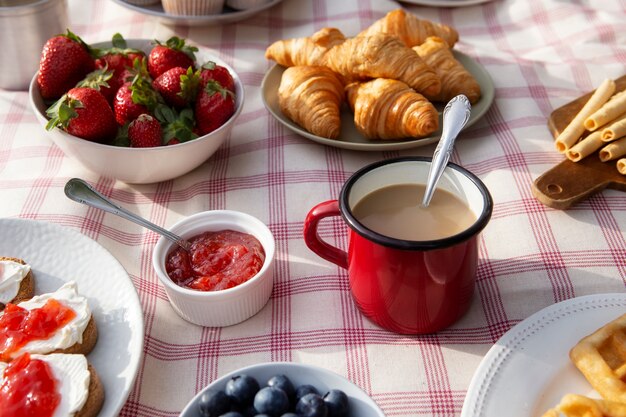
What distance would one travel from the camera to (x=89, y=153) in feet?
4.45

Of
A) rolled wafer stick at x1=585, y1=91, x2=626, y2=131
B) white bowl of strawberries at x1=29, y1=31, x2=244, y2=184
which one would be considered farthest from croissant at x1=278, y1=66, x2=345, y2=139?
rolled wafer stick at x1=585, y1=91, x2=626, y2=131

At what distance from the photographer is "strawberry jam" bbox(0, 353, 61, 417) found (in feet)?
2.79

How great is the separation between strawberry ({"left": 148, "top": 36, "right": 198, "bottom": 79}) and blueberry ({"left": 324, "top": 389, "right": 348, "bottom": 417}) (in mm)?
931

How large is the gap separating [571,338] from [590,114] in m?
0.69

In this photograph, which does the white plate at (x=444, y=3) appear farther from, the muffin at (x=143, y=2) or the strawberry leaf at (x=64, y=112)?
the strawberry leaf at (x=64, y=112)

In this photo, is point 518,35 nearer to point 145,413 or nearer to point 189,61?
point 189,61

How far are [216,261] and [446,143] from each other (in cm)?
44

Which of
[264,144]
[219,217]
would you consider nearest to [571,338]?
[219,217]

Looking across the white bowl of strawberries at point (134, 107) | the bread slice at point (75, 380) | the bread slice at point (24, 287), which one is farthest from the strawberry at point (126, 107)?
the bread slice at point (75, 380)

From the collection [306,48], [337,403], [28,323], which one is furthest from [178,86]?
[337,403]

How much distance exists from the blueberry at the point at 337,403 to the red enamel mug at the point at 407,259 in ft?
0.75

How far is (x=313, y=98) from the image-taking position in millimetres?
1513

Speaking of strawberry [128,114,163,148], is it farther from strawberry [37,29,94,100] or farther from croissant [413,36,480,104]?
croissant [413,36,480,104]

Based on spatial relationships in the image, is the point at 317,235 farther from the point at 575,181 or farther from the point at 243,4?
the point at 243,4
